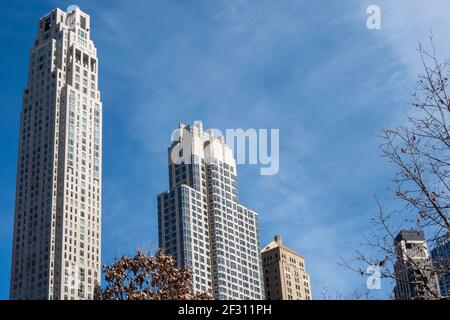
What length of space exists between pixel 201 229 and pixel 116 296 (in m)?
126

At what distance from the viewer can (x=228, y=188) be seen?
160 m

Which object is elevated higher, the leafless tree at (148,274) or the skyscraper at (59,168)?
the skyscraper at (59,168)

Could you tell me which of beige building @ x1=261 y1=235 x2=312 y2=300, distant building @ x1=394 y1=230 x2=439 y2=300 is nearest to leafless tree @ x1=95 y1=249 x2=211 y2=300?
distant building @ x1=394 y1=230 x2=439 y2=300

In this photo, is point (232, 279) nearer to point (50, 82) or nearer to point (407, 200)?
point (50, 82)

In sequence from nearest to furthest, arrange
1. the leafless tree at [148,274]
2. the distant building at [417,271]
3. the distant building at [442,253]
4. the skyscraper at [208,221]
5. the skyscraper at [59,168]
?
the distant building at [417,271], the distant building at [442,253], the leafless tree at [148,274], the skyscraper at [59,168], the skyscraper at [208,221]

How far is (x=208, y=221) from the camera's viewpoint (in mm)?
152875

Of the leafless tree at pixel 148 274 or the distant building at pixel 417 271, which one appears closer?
the distant building at pixel 417 271

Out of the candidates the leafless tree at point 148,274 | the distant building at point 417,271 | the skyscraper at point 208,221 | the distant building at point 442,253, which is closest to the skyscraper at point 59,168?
the skyscraper at point 208,221

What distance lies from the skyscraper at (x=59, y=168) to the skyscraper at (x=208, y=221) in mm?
16978

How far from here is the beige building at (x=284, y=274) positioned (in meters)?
153

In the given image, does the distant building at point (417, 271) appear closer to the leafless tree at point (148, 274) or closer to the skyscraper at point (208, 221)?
the leafless tree at point (148, 274)

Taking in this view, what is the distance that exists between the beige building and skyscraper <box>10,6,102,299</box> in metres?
41.6

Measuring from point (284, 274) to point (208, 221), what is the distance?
2020cm

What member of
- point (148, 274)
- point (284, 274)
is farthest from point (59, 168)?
point (148, 274)
